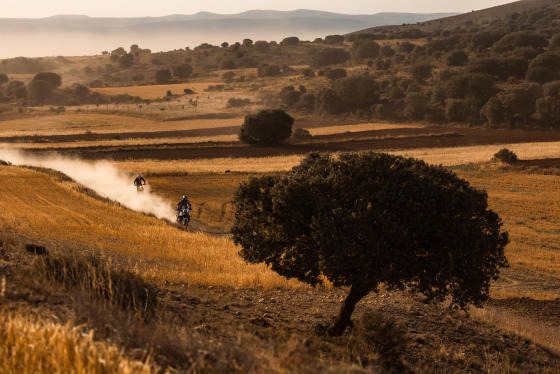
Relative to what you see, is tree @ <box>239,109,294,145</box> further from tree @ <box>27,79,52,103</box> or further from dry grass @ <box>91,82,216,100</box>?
tree @ <box>27,79,52,103</box>

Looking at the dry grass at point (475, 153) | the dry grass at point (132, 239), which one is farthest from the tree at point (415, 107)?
the dry grass at point (132, 239)

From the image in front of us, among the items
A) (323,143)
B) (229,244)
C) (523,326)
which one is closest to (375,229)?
(523,326)

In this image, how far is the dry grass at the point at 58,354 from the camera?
6277mm

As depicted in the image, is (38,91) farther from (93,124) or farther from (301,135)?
(301,135)

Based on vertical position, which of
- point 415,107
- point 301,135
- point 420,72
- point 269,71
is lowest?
point 301,135

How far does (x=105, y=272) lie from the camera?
12336 mm

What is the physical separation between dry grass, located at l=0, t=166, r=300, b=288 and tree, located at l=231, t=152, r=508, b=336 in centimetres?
434

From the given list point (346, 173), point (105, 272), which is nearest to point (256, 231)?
point (346, 173)

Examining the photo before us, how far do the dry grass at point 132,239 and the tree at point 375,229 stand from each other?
434 centimetres

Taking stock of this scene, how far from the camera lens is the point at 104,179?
56188 mm

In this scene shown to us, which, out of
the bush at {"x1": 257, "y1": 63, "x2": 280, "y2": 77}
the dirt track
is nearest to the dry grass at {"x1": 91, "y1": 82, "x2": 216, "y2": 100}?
the bush at {"x1": 257, "y1": 63, "x2": 280, "y2": 77}

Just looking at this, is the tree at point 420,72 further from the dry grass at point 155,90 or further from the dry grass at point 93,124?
the dry grass at point 155,90

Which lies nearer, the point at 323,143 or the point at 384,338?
the point at 384,338

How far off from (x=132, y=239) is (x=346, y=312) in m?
15.3
